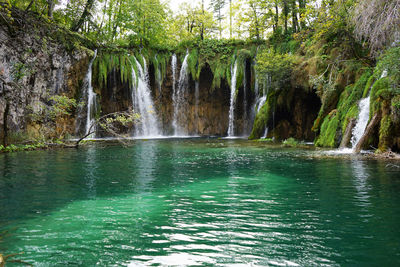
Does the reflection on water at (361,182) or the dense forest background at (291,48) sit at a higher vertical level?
the dense forest background at (291,48)

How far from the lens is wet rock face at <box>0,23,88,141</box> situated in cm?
1755

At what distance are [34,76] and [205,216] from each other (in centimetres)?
2141

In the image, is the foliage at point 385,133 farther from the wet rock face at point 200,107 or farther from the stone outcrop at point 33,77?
the wet rock face at point 200,107

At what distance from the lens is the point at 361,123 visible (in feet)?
46.0

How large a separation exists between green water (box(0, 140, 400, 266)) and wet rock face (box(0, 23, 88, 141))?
9571 mm

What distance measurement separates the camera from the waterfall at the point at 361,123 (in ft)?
45.5

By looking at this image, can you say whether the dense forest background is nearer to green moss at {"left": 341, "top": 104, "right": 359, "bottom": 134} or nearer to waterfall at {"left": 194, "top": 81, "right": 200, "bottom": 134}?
green moss at {"left": 341, "top": 104, "right": 359, "bottom": 134}

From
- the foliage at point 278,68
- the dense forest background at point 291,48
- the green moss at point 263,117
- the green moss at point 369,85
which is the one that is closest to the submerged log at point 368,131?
the dense forest background at point 291,48

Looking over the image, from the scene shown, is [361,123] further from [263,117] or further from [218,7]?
[218,7]

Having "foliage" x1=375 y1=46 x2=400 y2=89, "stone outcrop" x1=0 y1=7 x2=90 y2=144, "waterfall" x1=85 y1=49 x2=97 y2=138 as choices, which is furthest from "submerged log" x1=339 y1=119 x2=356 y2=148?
"waterfall" x1=85 y1=49 x2=97 y2=138

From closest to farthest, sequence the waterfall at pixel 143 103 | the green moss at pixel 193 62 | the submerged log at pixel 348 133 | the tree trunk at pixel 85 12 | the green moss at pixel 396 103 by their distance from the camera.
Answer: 1. the green moss at pixel 396 103
2. the submerged log at pixel 348 133
3. the tree trunk at pixel 85 12
4. the waterfall at pixel 143 103
5. the green moss at pixel 193 62

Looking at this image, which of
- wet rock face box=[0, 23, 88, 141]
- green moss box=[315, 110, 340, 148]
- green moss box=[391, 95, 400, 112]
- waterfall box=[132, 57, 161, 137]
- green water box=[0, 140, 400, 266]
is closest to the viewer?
green water box=[0, 140, 400, 266]

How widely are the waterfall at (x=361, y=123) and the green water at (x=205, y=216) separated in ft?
13.3

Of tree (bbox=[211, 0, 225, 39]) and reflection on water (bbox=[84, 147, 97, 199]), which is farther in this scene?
tree (bbox=[211, 0, 225, 39])
